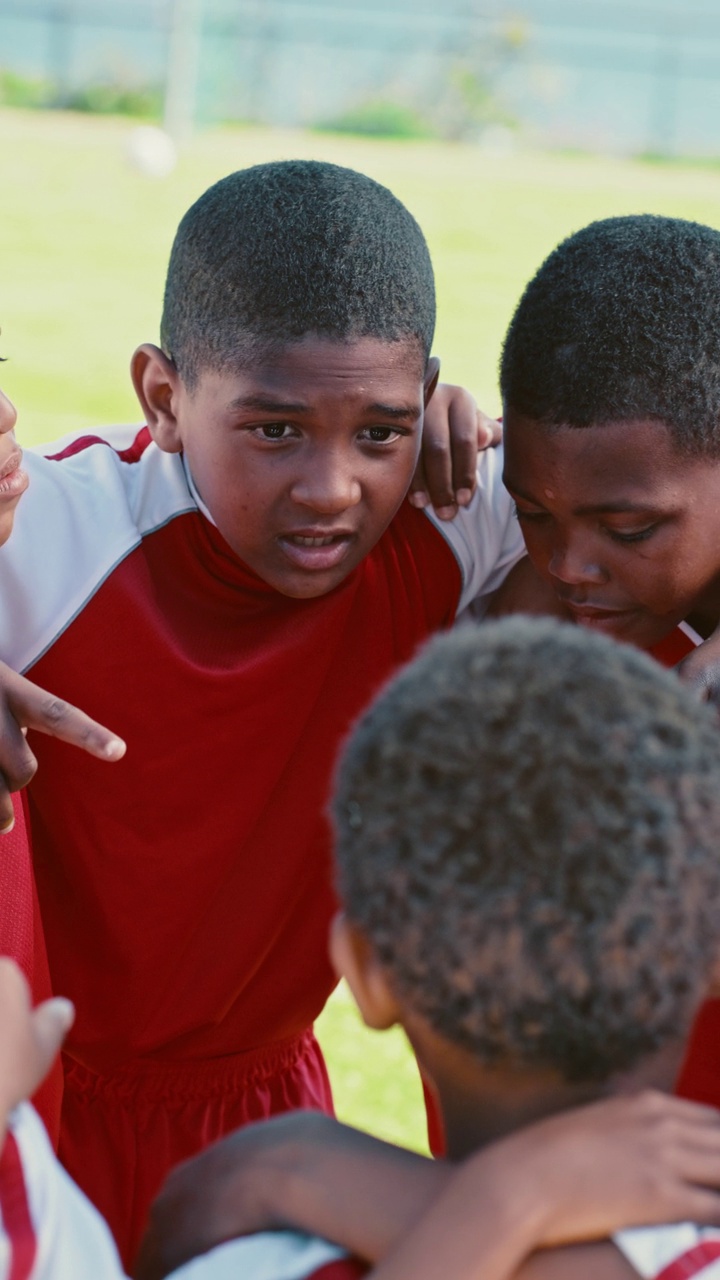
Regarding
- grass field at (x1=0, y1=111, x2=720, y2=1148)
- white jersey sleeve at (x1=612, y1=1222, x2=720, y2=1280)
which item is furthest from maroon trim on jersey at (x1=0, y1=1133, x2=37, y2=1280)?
grass field at (x1=0, y1=111, x2=720, y2=1148)

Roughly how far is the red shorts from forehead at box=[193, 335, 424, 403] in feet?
3.00

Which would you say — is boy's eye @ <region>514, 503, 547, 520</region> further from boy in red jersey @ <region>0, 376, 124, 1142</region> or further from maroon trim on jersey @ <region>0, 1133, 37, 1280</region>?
maroon trim on jersey @ <region>0, 1133, 37, 1280</region>

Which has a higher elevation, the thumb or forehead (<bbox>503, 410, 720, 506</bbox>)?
forehead (<bbox>503, 410, 720, 506</bbox>)

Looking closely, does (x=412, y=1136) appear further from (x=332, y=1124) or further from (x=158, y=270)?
(x=158, y=270)

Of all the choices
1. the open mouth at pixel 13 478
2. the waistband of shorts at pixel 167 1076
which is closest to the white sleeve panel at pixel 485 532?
the open mouth at pixel 13 478

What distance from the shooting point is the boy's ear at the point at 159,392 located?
6.14ft

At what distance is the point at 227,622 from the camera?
191cm

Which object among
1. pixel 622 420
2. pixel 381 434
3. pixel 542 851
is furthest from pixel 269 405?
pixel 542 851

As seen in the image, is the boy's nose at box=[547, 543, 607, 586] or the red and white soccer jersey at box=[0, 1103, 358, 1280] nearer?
the red and white soccer jersey at box=[0, 1103, 358, 1280]

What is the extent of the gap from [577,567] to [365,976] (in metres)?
0.83

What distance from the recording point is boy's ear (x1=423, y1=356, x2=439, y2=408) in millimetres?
1884

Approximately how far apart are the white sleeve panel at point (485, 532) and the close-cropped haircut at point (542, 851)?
3.37 feet

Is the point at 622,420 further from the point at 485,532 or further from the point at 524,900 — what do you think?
the point at 524,900

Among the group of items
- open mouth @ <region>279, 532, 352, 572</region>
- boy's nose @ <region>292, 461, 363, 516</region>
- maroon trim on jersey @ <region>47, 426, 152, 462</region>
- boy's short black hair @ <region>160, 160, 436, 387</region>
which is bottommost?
open mouth @ <region>279, 532, 352, 572</region>
